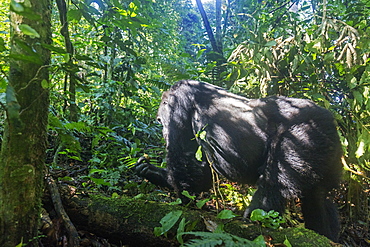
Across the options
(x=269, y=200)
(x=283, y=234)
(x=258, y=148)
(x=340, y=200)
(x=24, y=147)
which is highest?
(x=24, y=147)

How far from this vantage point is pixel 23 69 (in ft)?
4.15

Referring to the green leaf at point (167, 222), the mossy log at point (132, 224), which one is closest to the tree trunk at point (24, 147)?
the mossy log at point (132, 224)

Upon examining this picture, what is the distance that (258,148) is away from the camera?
2.75 meters

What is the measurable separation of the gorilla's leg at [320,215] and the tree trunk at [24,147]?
2.38 metres

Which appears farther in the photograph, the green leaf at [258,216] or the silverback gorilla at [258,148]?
the silverback gorilla at [258,148]

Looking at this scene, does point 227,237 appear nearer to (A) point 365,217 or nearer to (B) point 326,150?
(B) point 326,150

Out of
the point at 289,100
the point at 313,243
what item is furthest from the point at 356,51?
the point at 313,243

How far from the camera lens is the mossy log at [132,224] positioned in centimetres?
170

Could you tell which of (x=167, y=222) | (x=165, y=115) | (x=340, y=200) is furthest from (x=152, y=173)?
(x=340, y=200)

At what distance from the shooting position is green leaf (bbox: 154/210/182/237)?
1.60 metres

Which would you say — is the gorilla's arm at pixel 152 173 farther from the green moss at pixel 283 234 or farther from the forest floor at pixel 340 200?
the green moss at pixel 283 234

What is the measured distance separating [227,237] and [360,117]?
8.92 feet

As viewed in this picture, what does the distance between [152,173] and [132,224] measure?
1454 mm

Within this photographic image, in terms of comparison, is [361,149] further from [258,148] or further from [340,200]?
[340,200]
